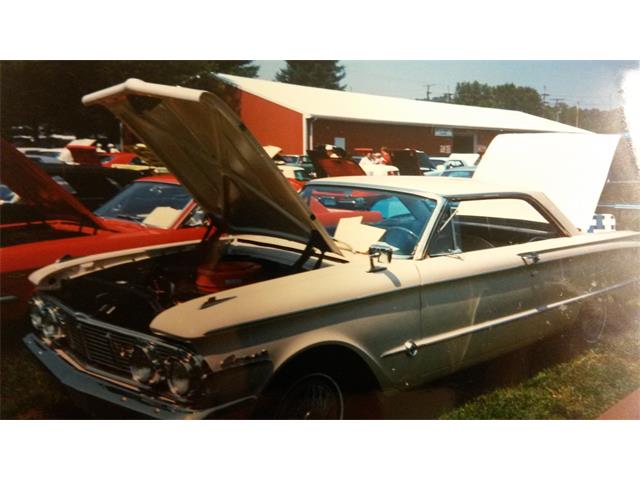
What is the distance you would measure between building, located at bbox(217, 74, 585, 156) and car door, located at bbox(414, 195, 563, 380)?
460 mm

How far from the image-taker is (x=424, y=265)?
271 centimetres

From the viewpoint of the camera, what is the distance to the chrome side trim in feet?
8.65

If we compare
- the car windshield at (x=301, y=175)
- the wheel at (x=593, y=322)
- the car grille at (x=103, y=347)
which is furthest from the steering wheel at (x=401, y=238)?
the wheel at (x=593, y=322)

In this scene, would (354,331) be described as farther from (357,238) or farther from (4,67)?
(4,67)

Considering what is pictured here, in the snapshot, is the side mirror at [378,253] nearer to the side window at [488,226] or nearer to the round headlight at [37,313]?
the side window at [488,226]

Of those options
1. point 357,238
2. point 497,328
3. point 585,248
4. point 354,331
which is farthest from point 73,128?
point 585,248

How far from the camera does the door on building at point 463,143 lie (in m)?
3.34

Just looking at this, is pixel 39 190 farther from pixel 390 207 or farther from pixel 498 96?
pixel 498 96

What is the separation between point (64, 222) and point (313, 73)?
5.27ft

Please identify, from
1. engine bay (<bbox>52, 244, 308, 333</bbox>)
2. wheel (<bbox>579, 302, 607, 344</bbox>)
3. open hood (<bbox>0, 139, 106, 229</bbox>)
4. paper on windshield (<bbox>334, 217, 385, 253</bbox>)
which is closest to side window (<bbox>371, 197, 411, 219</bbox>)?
paper on windshield (<bbox>334, 217, 385, 253</bbox>)

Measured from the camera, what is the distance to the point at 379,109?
300 centimetres

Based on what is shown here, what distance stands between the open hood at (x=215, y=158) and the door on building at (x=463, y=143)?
116 centimetres

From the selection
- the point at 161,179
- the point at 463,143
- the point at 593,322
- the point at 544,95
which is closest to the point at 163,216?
the point at 161,179

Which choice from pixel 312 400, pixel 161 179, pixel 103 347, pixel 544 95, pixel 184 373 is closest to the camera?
pixel 184 373
